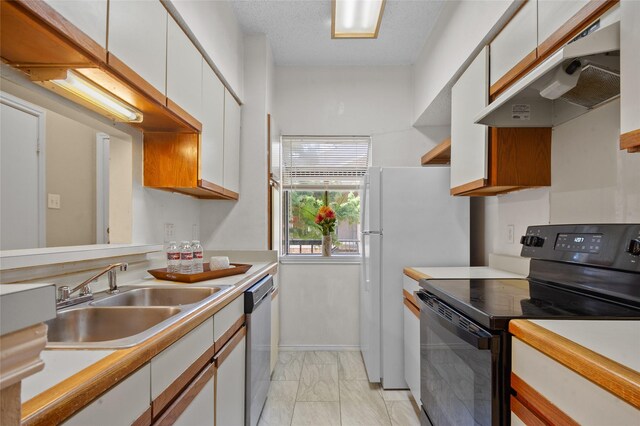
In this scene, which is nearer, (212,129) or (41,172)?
(41,172)

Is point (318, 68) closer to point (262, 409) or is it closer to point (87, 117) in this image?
point (87, 117)

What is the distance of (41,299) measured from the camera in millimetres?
363

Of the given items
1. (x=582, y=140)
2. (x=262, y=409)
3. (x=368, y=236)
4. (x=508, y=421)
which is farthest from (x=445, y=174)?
(x=262, y=409)

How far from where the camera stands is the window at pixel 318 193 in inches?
136

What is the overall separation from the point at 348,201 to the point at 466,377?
2435 mm

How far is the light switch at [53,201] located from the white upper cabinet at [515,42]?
2.06 meters

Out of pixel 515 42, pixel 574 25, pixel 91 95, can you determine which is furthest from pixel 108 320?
pixel 515 42

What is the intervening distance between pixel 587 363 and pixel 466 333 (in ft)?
1.54

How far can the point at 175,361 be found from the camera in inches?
38.5

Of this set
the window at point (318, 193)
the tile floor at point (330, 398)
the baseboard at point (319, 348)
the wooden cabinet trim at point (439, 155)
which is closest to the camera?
the tile floor at point (330, 398)

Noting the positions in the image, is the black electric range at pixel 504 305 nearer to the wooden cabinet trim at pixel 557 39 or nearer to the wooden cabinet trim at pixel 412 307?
the wooden cabinet trim at pixel 412 307

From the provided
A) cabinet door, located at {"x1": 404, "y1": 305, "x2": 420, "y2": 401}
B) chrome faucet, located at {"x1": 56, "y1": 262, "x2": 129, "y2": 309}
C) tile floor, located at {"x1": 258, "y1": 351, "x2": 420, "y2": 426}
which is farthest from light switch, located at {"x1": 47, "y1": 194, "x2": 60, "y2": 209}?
cabinet door, located at {"x1": 404, "y1": 305, "x2": 420, "y2": 401}

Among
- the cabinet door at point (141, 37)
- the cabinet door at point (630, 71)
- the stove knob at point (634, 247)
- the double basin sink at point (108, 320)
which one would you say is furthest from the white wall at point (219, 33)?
the stove knob at point (634, 247)

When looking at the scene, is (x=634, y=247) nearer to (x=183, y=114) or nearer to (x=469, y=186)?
(x=469, y=186)
